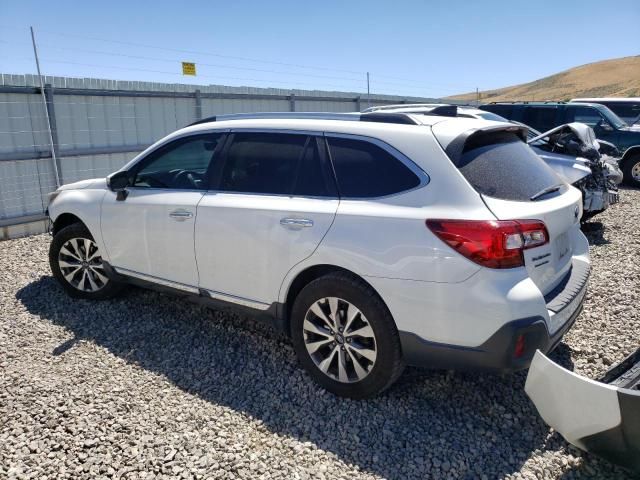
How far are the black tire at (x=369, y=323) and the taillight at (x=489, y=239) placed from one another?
0.58m

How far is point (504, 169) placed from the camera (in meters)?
3.06

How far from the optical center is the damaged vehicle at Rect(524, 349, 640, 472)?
7.39 feet

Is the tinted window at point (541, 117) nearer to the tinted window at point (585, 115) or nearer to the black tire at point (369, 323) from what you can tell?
the tinted window at point (585, 115)

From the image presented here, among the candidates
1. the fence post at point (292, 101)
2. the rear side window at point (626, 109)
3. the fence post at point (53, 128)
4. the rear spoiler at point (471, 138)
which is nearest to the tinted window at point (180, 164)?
the rear spoiler at point (471, 138)

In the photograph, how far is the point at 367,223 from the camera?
296 cm

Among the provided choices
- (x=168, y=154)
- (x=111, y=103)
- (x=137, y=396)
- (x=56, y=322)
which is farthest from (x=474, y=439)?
(x=111, y=103)

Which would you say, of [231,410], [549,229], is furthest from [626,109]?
[231,410]

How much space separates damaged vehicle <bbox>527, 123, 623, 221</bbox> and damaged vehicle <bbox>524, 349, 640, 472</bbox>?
17.5 feet

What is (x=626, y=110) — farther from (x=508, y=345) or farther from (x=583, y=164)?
(x=508, y=345)

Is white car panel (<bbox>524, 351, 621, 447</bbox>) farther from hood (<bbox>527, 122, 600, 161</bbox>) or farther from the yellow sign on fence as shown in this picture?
the yellow sign on fence

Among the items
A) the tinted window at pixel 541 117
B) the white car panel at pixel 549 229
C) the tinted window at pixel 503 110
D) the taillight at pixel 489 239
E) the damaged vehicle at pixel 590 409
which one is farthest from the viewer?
the tinted window at pixel 503 110

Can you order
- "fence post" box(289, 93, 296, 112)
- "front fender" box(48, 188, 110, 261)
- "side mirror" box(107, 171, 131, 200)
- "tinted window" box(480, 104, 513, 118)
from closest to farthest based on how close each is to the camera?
1. "side mirror" box(107, 171, 131, 200)
2. "front fender" box(48, 188, 110, 261)
3. "fence post" box(289, 93, 296, 112)
4. "tinted window" box(480, 104, 513, 118)

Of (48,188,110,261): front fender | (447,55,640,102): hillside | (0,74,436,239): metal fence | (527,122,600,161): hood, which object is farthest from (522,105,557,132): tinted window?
(447,55,640,102): hillside

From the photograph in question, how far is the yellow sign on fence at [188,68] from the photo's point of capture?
1064 cm
